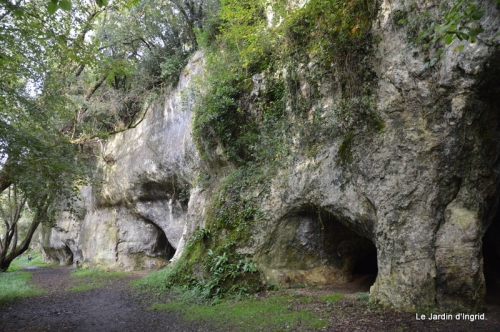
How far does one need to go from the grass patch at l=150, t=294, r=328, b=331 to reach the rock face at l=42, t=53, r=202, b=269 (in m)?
6.60

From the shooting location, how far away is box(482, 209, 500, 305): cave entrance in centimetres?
842

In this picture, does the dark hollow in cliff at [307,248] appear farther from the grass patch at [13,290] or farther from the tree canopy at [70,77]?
the grass patch at [13,290]

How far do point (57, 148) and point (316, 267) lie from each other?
7.77m

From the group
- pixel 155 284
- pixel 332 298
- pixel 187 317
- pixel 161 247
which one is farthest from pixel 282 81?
pixel 161 247

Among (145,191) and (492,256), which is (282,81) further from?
(145,191)

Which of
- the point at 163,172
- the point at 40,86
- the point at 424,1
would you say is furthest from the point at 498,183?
the point at 163,172

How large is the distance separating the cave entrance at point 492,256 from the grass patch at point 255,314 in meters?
4.58

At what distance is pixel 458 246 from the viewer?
19.8ft

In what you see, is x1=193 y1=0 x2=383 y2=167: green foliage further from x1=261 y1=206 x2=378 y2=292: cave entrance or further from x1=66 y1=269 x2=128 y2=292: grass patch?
→ x1=66 y1=269 x2=128 y2=292: grass patch

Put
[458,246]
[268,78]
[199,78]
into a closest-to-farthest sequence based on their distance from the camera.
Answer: [458,246] → [268,78] → [199,78]

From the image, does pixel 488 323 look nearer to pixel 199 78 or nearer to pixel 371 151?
pixel 371 151

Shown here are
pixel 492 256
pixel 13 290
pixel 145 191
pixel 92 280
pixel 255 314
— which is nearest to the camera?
pixel 255 314

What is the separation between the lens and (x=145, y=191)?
17.2m

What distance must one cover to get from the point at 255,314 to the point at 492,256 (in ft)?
24.8
